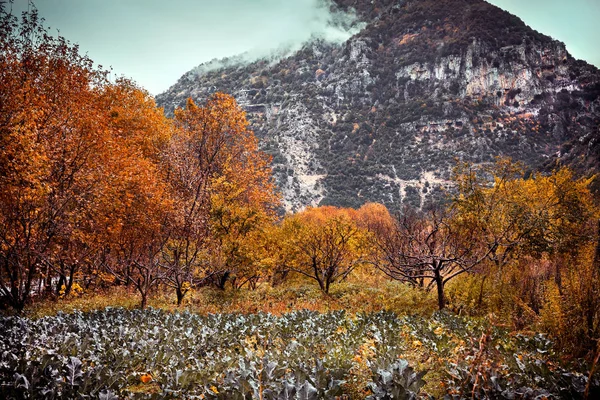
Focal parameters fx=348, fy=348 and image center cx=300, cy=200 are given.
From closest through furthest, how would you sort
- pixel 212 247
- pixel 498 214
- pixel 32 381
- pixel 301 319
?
pixel 32 381 → pixel 301 319 → pixel 498 214 → pixel 212 247

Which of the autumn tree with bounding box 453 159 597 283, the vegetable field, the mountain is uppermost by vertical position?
the mountain

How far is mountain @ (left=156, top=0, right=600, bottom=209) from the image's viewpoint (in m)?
116

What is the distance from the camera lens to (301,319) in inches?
Answer: 326

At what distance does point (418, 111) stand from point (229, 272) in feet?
479

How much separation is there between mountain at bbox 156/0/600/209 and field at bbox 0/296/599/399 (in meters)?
98.5

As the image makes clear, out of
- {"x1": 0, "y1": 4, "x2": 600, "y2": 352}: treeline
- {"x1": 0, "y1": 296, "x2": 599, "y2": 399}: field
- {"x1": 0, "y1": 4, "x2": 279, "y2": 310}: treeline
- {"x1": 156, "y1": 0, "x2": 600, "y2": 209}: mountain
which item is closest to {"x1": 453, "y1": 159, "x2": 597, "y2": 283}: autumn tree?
{"x1": 0, "y1": 4, "x2": 600, "y2": 352}: treeline

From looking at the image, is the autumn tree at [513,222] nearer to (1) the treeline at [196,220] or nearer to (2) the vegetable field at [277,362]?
(1) the treeline at [196,220]

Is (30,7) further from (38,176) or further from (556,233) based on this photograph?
(556,233)

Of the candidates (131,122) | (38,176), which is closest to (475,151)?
(131,122)

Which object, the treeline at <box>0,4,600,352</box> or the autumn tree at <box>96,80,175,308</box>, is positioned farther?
the autumn tree at <box>96,80,175,308</box>

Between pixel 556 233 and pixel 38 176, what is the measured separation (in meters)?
17.0

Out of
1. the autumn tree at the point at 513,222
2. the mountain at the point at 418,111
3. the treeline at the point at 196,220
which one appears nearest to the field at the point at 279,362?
the treeline at the point at 196,220

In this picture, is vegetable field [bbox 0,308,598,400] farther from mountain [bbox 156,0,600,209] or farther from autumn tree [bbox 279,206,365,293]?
mountain [bbox 156,0,600,209]

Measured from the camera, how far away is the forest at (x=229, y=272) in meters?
3.79
